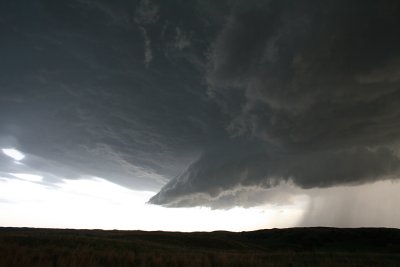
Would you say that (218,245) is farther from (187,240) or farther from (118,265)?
(118,265)

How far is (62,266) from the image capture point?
13.7 meters

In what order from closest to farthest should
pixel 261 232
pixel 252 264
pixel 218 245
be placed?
pixel 252 264 < pixel 218 245 < pixel 261 232

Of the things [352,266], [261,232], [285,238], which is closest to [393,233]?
[285,238]

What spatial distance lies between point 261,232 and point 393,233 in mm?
27077

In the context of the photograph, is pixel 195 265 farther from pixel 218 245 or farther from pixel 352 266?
pixel 218 245

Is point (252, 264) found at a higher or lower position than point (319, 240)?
lower

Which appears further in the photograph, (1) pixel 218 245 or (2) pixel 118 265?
(1) pixel 218 245

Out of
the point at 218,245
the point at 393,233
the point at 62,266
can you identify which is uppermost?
the point at 393,233

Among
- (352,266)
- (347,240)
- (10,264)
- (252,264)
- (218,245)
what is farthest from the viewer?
(347,240)

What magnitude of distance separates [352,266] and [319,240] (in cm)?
4296

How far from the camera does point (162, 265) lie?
58.6 ft

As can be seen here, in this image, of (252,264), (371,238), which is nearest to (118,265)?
(252,264)

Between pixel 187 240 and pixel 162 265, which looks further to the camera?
pixel 187 240

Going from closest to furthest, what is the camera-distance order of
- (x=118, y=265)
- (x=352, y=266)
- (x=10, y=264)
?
(x=10, y=264)
(x=118, y=265)
(x=352, y=266)
